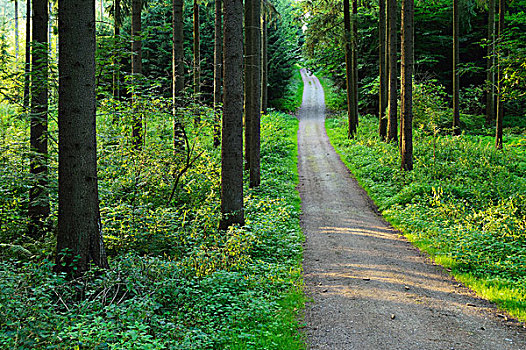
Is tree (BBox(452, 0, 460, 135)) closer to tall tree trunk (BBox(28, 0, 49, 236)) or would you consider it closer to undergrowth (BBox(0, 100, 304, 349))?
undergrowth (BBox(0, 100, 304, 349))

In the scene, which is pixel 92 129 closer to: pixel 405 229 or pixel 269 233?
pixel 269 233

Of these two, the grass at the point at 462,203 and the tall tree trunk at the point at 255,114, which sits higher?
the tall tree trunk at the point at 255,114

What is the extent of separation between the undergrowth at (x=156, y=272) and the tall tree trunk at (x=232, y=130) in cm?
46

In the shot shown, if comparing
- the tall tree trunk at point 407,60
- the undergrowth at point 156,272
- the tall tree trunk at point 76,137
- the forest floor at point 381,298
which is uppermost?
the tall tree trunk at point 407,60

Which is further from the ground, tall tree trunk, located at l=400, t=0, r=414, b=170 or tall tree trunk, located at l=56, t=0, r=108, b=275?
tall tree trunk, located at l=400, t=0, r=414, b=170

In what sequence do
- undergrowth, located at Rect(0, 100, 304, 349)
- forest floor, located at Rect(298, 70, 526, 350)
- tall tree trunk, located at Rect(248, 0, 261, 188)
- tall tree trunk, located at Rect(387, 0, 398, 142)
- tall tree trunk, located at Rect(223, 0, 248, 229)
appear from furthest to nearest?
tall tree trunk, located at Rect(387, 0, 398, 142) → tall tree trunk, located at Rect(248, 0, 261, 188) → tall tree trunk, located at Rect(223, 0, 248, 229) → forest floor, located at Rect(298, 70, 526, 350) → undergrowth, located at Rect(0, 100, 304, 349)

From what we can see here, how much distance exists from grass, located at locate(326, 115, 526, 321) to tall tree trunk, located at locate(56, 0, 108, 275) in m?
6.74

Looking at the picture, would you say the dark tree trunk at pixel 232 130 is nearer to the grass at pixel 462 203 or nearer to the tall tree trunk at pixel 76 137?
the tall tree trunk at pixel 76 137

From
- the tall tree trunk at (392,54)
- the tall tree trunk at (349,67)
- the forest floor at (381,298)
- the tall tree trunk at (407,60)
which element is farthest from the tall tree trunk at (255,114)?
the tall tree trunk at (349,67)

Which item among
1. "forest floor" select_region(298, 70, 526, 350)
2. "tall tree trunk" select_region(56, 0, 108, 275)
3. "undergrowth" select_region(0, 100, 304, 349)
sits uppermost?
"tall tree trunk" select_region(56, 0, 108, 275)

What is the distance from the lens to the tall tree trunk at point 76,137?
5488mm

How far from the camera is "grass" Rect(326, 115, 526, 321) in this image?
7438 mm

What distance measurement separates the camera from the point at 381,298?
6.61 m

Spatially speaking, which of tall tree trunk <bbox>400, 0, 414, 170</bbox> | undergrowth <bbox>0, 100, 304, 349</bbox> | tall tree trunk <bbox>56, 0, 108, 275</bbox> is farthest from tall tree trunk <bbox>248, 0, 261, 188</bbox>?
tall tree trunk <bbox>56, 0, 108, 275</bbox>
